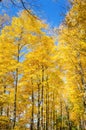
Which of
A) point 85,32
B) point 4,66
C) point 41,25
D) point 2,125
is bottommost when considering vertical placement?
point 2,125

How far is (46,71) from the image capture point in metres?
17.2

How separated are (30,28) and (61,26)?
3744mm

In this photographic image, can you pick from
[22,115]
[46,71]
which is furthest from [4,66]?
[22,115]

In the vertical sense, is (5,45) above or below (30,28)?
below

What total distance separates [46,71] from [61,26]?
5875 mm

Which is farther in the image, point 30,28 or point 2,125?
point 30,28

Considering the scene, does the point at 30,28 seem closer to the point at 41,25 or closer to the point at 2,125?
the point at 41,25

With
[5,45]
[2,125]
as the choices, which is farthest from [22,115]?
[5,45]

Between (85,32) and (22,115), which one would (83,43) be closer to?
(85,32)

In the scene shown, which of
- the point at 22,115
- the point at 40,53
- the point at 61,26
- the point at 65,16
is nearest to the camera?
the point at 65,16

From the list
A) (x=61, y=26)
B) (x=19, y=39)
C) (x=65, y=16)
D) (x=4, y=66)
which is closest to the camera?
(x=65, y=16)

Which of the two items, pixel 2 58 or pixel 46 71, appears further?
pixel 46 71

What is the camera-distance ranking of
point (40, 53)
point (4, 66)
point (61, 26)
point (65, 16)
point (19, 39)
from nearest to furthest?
1. point (65, 16)
2. point (61, 26)
3. point (4, 66)
4. point (19, 39)
5. point (40, 53)

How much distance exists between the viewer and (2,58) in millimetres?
14156
